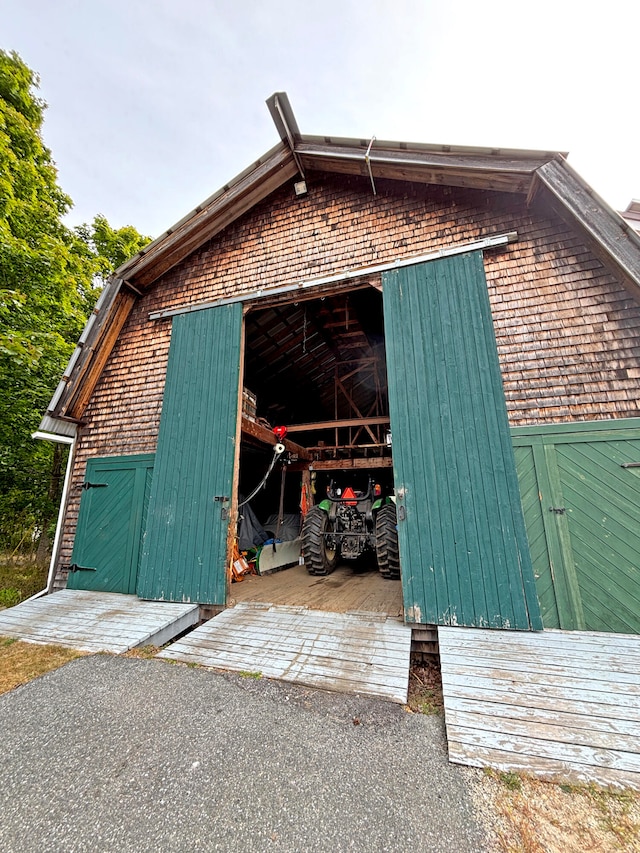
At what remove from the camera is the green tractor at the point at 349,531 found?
562 centimetres

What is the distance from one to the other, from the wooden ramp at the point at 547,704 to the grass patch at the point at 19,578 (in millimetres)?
7208

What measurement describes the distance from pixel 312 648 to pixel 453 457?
8.08 feet

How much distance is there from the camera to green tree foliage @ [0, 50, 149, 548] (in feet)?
22.7

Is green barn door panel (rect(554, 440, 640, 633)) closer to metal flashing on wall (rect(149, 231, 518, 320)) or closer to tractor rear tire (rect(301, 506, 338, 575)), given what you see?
metal flashing on wall (rect(149, 231, 518, 320))

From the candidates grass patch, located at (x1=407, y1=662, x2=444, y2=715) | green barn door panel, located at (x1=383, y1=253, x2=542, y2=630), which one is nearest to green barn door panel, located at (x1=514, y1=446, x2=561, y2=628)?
green barn door panel, located at (x1=383, y1=253, x2=542, y2=630)

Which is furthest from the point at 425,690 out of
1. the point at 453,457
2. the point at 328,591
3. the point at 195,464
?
the point at 195,464

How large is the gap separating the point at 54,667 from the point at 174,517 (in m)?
1.95

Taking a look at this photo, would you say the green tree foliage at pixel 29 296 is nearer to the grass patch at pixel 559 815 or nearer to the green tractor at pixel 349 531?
the green tractor at pixel 349 531

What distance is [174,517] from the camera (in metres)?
4.61

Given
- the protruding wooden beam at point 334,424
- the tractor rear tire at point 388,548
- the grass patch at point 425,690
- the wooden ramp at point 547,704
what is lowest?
the grass patch at point 425,690

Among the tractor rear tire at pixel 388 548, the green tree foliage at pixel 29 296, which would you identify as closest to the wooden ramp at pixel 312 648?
the tractor rear tire at pixel 388 548

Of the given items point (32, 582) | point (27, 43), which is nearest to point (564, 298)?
point (32, 582)

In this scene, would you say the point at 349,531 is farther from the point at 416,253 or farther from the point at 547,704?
the point at 416,253

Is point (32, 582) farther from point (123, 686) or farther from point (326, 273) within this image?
point (326, 273)
